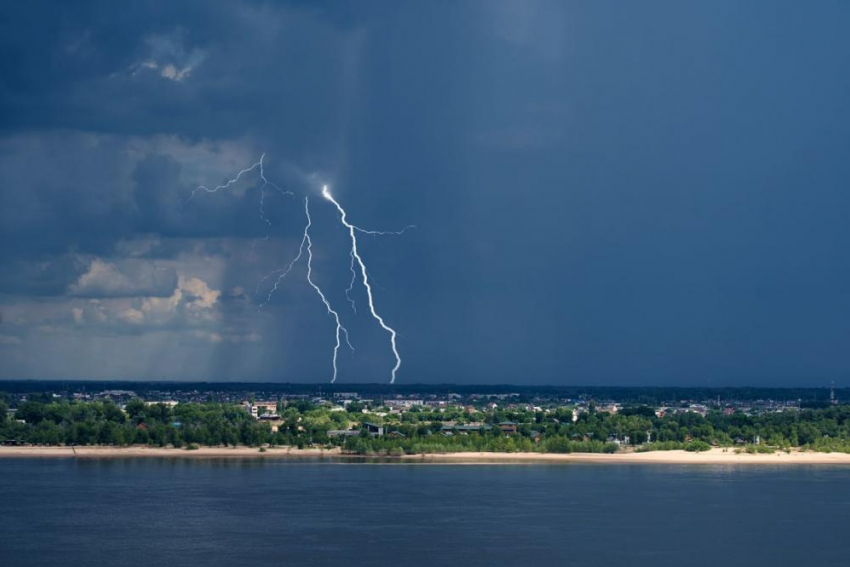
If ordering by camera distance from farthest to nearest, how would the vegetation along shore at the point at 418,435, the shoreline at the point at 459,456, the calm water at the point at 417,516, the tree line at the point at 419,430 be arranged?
the tree line at the point at 419,430, the vegetation along shore at the point at 418,435, the shoreline at the point at 459,456, the calm water at the point at 417,516

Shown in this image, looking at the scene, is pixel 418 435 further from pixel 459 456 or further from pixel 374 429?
pixel 459 456

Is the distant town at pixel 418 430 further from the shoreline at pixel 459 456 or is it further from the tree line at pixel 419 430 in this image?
the shoreline at pixel 459 456

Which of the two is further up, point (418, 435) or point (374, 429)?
point (374, 429)

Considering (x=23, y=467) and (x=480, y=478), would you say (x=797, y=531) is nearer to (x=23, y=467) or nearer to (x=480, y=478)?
(x=480, y=478)

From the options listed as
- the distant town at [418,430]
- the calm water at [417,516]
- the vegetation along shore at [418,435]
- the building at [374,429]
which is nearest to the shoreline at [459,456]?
the vegetation along shore at [418,435]

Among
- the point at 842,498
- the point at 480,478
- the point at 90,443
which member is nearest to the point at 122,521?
the point at 480,478

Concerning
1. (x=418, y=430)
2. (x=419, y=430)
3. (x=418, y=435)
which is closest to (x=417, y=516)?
(x=418, y=435)

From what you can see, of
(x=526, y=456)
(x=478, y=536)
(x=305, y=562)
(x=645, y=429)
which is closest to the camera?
(x=305, y=562)
